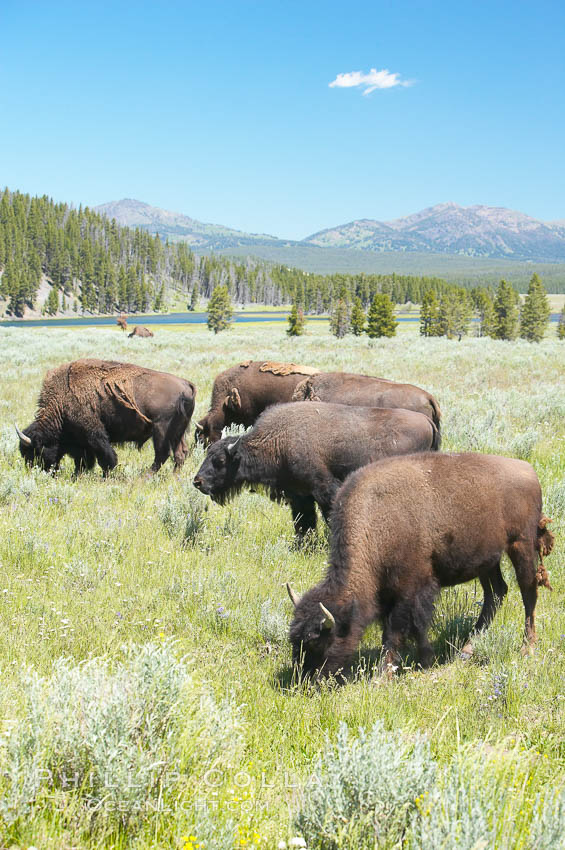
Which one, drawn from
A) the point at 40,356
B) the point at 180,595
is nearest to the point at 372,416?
the point at 180,595

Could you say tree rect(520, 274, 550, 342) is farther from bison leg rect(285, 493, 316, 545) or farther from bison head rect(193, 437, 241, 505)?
bison head rect(193, 437, 241, 505)

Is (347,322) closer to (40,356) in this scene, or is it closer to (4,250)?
(40,356)

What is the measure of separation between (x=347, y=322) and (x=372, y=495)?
6606 cm

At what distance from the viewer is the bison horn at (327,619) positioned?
392 centimetres

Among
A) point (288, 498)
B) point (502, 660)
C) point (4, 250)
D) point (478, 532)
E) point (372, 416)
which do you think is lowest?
point (502, 660)

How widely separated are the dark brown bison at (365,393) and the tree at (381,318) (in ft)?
165

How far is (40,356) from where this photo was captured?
25.3 metres

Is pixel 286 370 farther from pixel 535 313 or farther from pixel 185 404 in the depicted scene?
pixel 535 313

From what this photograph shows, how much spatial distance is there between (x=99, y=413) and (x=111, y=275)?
127 meters

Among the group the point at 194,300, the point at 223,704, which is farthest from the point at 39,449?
the point at 194,300

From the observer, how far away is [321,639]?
4105 millimetres

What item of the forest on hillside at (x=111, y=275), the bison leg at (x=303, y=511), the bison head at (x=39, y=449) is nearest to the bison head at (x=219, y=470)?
the bison leg at (x=303, y=511)

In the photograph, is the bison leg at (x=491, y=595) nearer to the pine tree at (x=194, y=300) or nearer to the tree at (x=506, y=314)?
the tree at (x=506, y=314)

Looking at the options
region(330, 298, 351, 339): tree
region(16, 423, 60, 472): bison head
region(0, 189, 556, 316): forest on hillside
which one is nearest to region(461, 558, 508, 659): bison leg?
region(16, 423, 60, 472): bison head
